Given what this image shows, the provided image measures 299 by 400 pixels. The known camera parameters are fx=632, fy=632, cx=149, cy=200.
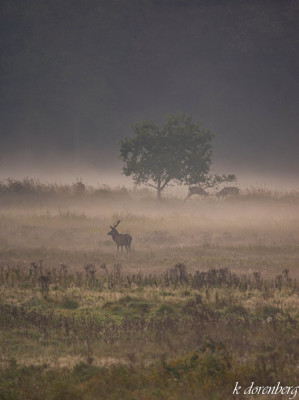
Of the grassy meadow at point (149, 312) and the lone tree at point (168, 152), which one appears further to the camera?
the lone tree at point (168, 152)

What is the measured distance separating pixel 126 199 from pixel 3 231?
56.5ft

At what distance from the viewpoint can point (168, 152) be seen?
186 feet

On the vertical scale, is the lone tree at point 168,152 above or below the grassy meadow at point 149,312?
above

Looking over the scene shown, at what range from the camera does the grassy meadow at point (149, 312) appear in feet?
39.3

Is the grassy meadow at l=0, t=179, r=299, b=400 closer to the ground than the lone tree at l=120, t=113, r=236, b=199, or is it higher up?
closer to the ground

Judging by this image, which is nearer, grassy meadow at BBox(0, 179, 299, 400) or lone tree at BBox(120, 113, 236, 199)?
grassy meadow at BBox(0, 179, 299, 400)

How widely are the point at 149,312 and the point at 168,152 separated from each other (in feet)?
130

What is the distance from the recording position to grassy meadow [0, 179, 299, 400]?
11969 millimetres

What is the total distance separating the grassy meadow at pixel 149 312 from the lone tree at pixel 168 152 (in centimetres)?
1656

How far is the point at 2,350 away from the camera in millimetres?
14492

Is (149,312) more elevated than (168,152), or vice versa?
(168,152)

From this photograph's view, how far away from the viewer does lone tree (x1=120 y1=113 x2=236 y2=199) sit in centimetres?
5641

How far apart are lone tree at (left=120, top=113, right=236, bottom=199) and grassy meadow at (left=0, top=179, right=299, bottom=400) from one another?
16557mm

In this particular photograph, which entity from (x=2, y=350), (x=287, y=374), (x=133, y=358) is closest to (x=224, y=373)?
(x=287, y=374)
